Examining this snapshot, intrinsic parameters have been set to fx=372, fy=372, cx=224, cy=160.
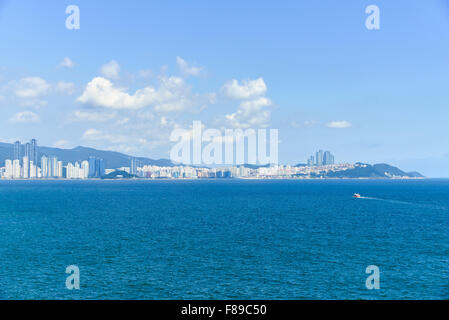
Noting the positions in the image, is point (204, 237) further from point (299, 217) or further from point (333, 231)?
point (299, 217)

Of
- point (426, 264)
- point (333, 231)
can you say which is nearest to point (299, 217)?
point (333, 231)

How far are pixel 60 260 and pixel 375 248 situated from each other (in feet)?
119

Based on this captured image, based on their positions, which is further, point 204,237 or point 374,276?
point 204,237

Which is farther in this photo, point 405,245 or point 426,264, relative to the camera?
point 405,245

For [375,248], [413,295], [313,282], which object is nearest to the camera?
[413,295]

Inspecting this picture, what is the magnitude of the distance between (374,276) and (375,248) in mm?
16546

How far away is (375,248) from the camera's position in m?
45.3

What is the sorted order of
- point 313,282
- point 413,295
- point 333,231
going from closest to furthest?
point 413,295 < point 313,282 < point 333,231

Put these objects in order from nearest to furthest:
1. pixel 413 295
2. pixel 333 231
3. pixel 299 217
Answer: pixel 413 295
pixel 333 231
pixel 299 217
